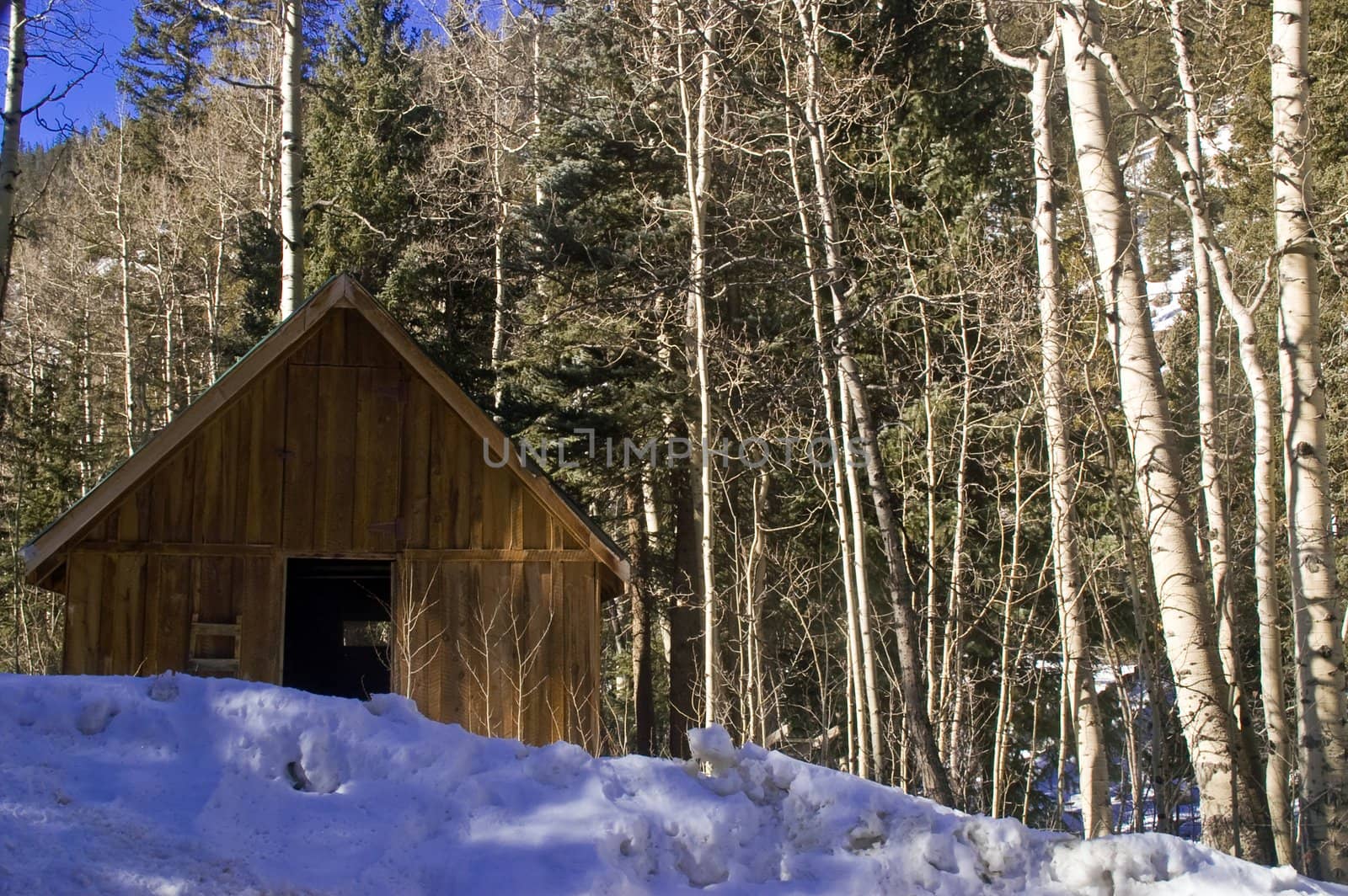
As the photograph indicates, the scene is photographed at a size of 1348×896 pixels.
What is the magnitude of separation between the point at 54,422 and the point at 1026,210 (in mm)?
20647

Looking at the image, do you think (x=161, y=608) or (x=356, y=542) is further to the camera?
(x=356, y=542)

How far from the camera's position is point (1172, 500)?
7.18 m

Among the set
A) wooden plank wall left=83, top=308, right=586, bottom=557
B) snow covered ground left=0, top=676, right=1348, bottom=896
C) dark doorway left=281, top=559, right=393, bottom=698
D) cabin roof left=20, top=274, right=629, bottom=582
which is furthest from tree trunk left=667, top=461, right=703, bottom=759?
snow covered ground left=0, top=676, right=1348, bottom=896

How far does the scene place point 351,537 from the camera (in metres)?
11.2

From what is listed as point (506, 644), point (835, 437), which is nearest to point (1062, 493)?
point (835, 437)

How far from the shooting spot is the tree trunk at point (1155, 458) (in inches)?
276

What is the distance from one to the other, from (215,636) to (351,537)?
5.06 ft

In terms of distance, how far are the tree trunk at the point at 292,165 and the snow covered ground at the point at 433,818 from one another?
393 inches

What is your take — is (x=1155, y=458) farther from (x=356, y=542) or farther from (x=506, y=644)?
(x=356, y=542)

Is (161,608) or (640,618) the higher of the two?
(161,608)

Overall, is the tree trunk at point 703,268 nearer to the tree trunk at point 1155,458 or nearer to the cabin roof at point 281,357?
the cabin roof at point 281,357

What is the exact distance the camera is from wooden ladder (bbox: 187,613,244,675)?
1070 cm

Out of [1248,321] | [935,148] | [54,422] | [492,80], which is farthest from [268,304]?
[1248,321]

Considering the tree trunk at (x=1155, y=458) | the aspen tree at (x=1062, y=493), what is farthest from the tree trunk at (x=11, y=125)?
the tree trunk at (x=1155, y=458)
